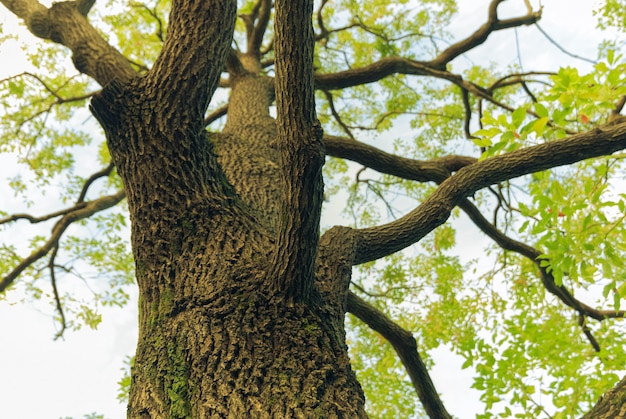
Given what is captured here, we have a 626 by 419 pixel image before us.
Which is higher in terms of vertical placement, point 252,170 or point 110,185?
→ point 110,185

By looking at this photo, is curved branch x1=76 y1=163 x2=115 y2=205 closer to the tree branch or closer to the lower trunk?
the tree branch

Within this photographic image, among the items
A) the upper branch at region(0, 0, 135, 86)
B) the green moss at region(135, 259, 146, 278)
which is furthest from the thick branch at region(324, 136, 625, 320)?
the green moss at region(135, 259, 146, 278)

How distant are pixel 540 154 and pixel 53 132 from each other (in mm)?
6842

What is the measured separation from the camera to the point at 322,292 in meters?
2.43

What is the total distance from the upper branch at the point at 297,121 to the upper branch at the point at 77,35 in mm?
2221

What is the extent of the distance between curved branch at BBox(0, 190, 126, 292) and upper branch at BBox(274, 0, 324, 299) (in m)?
4.39

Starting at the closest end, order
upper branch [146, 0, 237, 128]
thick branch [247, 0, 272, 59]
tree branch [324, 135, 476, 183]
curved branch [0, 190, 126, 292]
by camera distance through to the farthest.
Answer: upper branch [146, 0, 237, 128]
tree branch [324, 135, 476, 183]
curved branch [0, 190, 126, 292]
thick branch [247, 0, 272, 59]

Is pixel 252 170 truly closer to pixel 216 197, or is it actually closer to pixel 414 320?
pixel 216 197

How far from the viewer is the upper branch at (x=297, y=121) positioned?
1817mm

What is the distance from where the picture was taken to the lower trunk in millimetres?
1812

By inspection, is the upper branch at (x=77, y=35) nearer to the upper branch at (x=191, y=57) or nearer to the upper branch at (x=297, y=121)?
the upper branch at (x=191, y=57)

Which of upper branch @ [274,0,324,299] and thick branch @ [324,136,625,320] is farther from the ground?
thick branch @ [324,136,625,320]

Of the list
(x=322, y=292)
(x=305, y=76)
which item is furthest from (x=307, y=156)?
(x=322, y=292)

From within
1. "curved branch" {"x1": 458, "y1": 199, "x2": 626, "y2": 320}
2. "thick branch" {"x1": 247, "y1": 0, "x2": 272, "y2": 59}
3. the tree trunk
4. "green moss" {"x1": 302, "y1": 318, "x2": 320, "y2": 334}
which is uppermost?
"thick branch" {"x1": 247, "y1": 0, "x2": 272, "y2": 59}
